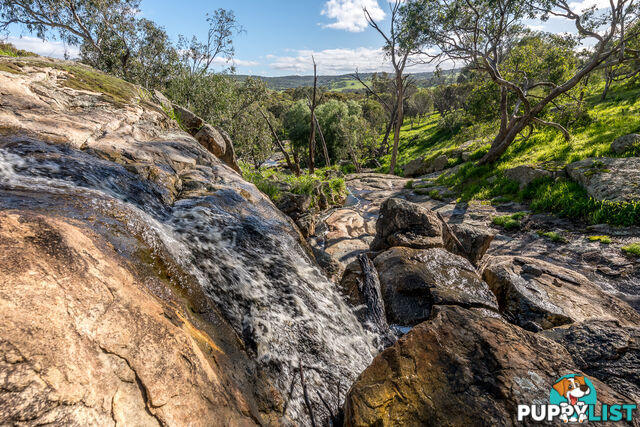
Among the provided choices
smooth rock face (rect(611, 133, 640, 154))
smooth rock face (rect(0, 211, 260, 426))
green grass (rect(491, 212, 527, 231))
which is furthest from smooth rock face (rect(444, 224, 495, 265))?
smooth rock face (rect(611, 133, 640, 154))

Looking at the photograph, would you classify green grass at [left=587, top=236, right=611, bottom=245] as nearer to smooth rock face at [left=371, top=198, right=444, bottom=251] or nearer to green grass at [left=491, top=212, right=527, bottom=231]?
green grass at [left=491, top=212, right=527, bottom=231]

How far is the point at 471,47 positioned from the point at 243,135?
17639 mm

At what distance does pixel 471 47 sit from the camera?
48.4 feet

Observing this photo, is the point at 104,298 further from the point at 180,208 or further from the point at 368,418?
the point at 180,208

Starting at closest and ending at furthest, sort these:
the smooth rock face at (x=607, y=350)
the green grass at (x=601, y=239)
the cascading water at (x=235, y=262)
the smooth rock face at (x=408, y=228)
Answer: the smooth rock face at (x=607, y=350) → the cascading water at (x=235, y=262) → the smooth rock face at (x=408, y=228) → the green grass at (x=601, y=239)

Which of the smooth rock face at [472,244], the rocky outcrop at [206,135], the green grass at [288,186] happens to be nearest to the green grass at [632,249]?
the smooth rock face at [472,244]

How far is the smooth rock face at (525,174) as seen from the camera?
11.0 meters

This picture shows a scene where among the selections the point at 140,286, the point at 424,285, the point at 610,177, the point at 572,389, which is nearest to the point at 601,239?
the point at 610,177

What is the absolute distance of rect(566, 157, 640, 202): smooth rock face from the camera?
314 inches

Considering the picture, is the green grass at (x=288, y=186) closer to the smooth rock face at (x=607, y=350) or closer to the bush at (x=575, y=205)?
the bush at (x=575, y=205)

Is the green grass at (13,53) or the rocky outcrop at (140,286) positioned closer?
the rocky outcrop at (140,286)

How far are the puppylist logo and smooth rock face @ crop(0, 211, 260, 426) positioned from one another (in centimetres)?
245

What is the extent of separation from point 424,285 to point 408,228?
2.46 metres

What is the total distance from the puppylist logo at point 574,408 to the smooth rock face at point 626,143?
11.8m
